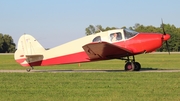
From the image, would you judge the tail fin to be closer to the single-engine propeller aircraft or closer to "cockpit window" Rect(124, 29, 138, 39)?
the single-engine propeller aircraft

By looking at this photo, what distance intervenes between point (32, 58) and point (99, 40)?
4167 mm

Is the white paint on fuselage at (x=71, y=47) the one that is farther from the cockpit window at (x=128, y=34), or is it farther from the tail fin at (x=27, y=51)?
the cockpit window at (x=128, y=34)

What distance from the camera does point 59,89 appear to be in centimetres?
1125

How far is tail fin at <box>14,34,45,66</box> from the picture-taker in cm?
2114

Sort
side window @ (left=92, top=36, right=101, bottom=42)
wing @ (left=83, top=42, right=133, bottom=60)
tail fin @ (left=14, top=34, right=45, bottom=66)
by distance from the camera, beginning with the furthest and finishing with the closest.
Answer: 1. tail fin @ (left=14, top=34, right=45, bottom=66)
2. side window @ (left=92, top=36, right=101, bottom=42)
3. wing @ (left=83, top=42, right=133, bottom=60)

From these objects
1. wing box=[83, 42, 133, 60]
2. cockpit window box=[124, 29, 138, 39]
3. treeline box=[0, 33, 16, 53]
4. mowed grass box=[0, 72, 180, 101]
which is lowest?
mowed grass box=[0, 72, 180, 101]

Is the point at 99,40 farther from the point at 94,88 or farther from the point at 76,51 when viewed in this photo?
the point at 94,88

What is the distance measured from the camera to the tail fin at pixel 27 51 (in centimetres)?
2114

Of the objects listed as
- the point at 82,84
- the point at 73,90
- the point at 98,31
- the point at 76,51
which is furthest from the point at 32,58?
the point at 73,90

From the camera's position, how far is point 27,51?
2117cm

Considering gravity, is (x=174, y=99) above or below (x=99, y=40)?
below

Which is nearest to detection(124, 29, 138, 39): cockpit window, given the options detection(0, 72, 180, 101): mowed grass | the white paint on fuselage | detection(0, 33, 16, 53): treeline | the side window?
the white paint on fuselage

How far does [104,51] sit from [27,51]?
4.64 meters

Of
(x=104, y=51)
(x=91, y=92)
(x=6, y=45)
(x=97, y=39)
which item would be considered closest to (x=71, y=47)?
(x=97, y=39)
